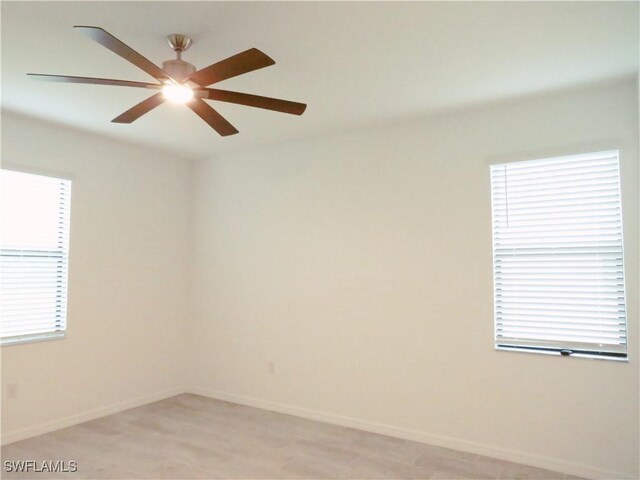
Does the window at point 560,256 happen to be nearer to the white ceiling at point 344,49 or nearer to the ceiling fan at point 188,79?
the white ceiling at point 344,49

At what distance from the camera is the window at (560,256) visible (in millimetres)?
3162

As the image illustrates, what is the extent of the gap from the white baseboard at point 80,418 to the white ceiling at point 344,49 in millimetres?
2632

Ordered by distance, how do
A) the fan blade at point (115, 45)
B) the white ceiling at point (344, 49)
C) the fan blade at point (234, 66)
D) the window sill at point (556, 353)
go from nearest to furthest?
the fan blade at point (115, 45) → the fan blade at point (234, 66) → the white ceiling at point (344, 49) → the window sill at point (556, 353)

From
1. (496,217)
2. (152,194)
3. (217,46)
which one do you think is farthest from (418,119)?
(152,194)

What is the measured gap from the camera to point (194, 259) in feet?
17.5

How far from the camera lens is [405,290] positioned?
12.8 ft

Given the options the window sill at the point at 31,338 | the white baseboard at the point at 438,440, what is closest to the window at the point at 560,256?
the white baseboard at the point at 438,440

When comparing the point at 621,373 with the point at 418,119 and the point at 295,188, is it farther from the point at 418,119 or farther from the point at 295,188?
the point at 295,188

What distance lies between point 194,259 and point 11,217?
6.40 feet

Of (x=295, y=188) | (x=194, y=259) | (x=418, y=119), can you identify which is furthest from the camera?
(x=194, y=259)

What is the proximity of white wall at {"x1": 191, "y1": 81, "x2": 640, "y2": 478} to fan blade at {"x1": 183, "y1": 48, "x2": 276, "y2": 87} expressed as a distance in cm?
214

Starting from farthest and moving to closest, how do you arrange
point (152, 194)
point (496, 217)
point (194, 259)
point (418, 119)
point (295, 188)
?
point (194, 259)
point (152, 194)
point (295, 188)
point (418, 119)
point (496, 217)

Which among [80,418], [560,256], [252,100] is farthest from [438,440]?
[80,418]

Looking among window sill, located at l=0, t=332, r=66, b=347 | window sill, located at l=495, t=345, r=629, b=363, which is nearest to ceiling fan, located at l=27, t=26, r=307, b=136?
window sill, located at l=0, t=332, r=66, b=347
